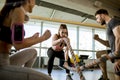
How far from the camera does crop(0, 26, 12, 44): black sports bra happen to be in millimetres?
1079

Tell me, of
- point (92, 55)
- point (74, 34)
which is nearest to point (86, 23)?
point (74, 34)

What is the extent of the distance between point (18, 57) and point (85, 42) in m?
10.0

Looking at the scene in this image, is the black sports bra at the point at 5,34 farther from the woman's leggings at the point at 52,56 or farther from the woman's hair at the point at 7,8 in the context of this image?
the woman's leggings at the point at 52,56

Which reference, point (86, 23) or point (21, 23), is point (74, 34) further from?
point (21, 23)

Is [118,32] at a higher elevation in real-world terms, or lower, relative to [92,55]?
higher

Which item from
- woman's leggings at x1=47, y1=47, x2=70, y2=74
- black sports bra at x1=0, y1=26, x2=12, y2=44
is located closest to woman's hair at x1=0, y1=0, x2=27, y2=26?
black sports bra at x1=0, y1=26, x2=12, y2=44

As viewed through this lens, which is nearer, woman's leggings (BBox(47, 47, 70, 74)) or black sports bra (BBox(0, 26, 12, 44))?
black sports bra (BBox(0, 26, 12, 44))

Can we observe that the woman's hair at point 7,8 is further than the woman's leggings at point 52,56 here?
No

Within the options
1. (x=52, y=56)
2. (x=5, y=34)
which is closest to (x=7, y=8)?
(x=5, y=34)

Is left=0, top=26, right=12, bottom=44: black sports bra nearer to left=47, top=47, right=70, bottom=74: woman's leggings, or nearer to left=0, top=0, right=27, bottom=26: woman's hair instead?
left=0, top=0, right=27, bottom=26: woman's hair

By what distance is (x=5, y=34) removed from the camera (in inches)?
42.6

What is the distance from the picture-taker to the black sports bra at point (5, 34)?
42.5 inches

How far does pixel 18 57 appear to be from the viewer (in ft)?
4.60

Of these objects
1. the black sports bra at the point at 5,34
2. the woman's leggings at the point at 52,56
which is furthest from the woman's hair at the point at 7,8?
the woman's leggings at the point at 52,56
